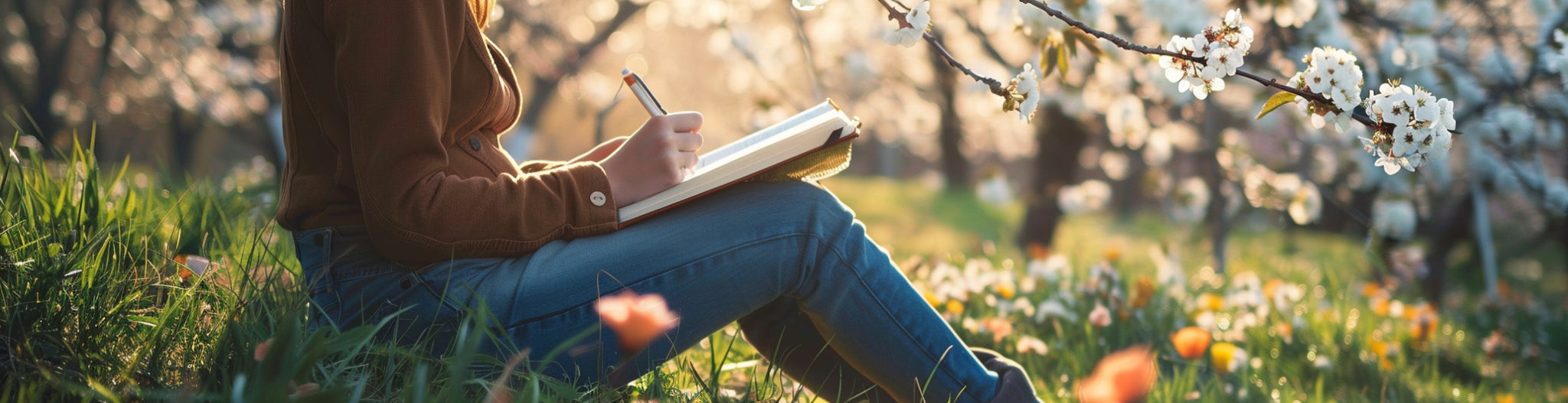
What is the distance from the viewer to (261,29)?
661 cm

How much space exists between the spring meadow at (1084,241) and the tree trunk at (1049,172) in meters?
0.02

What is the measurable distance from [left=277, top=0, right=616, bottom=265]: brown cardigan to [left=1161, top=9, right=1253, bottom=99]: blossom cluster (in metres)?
0.75

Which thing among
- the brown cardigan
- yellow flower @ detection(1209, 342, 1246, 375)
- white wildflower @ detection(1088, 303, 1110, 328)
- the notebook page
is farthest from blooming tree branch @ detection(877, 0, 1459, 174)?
white wildflower @ detection(1088, 303, 1110, 328)

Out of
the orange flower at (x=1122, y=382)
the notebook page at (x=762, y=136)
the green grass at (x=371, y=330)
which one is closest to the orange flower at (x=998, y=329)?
the green grass at (x=371, y=330)

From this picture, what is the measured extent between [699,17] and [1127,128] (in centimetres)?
346

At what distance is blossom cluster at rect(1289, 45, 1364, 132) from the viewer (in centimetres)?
122

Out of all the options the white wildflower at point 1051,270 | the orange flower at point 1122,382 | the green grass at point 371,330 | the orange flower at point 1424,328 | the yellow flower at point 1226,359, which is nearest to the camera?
the orange flower at point 1122,382

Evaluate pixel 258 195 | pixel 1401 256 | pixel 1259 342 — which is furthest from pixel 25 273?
pixel 1401 256

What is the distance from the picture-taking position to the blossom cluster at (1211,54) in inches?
49.9

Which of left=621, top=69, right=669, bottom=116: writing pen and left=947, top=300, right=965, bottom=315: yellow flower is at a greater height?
left=621, top=69, right=669, bottom=116: writing pen

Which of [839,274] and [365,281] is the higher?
[839,274]

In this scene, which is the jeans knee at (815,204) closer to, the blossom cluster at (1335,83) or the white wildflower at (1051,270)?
the blossom cluster at (1335,83)

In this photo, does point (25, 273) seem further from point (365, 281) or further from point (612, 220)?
point (612, 220)

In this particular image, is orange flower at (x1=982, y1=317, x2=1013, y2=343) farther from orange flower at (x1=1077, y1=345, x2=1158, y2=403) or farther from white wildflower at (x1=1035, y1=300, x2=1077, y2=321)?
orange flower at (x1=1077, y1=345, x2=1158, y2=403)
